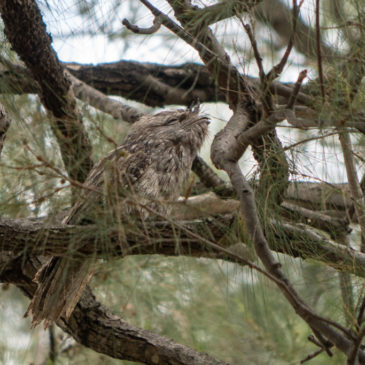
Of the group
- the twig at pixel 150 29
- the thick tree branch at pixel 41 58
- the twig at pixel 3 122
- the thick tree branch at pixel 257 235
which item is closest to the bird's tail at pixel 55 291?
the thick tree branch at pixel 41 58

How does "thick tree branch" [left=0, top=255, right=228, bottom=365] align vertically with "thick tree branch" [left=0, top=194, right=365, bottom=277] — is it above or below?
below

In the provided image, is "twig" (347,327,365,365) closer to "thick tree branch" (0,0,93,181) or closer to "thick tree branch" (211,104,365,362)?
"thick tree branch" (211,104,365,362)

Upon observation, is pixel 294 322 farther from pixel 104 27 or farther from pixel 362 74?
pixel 104 27

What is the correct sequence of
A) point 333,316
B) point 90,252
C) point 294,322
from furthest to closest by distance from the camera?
point 294,322, point 333,316, point 90,252

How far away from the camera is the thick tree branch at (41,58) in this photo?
229 cm

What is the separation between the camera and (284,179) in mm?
1981

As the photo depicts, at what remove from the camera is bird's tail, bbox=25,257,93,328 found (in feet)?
7.54

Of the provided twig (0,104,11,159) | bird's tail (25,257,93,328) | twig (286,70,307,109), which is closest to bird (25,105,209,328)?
bird's tail (25,257,93,328)

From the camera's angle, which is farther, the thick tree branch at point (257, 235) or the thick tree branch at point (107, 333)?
the thick tree branch at point (107, 333)

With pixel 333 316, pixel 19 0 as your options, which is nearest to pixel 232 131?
pixel 333 316

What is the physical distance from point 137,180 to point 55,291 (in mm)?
619

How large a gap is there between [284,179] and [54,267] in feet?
3.23

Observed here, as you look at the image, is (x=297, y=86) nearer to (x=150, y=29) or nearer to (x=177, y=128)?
(x=150, y=29)

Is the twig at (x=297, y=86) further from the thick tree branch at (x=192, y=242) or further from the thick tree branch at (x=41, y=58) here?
the thick tree branch at (x=41, y=58)
